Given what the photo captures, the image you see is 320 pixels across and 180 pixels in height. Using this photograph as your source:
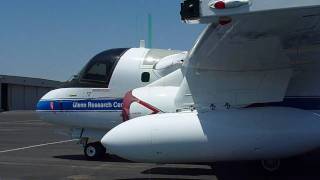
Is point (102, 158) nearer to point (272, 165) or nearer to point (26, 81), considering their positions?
point (272, 165)

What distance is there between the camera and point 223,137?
786cm

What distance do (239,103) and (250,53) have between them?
1.25 meters

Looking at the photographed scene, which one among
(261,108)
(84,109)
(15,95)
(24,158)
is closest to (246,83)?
(261,108)

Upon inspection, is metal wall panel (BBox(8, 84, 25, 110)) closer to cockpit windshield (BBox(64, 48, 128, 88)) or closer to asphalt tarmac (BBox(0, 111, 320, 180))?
asphalt tarmac (BBox(0, 111, 320, 180))

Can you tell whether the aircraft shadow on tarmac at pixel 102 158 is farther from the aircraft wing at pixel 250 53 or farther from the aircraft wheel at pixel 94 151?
the aircraft wing at pixel 250 53

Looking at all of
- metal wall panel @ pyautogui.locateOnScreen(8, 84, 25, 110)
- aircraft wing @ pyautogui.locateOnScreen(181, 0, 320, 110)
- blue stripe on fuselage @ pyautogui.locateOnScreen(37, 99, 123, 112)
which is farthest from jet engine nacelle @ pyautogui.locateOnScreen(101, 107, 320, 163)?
metal wall panel @ pyautogui.locateOnScreen(8, 84, 25, 110)

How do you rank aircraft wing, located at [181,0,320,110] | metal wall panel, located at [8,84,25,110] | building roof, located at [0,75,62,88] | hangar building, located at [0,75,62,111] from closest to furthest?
aircraft wing, located at [181,0,320,110]
hangar building, located at [0,75,62,111]
building roof, located at [0,75,62,88]
metal wall panel, located at [8,84,25,110]

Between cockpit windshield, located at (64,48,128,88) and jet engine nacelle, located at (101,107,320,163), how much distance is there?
354cm

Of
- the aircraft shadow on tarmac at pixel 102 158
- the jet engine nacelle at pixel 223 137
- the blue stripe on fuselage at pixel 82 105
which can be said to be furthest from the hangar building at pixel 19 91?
the jet engine nacelle at pixel 223 137

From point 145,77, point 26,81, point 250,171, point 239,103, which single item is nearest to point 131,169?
point 145,77

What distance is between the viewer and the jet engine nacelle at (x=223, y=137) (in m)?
7.88

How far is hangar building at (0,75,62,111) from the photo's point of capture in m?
79.2

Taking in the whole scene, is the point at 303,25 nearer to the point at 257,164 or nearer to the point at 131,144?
the point at 131,144

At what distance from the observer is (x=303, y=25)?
633cm
